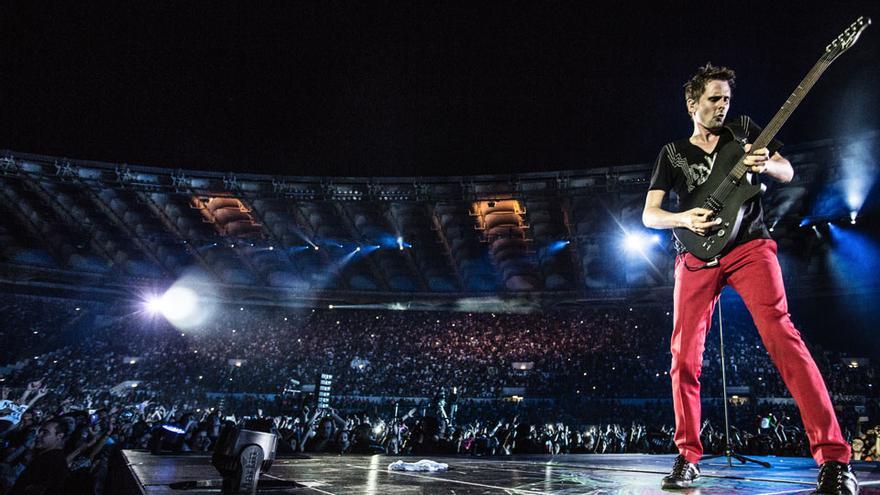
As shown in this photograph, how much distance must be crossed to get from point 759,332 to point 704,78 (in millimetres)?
1315

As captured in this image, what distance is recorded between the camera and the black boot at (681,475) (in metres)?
2.38

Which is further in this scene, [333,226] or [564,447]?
[333,226]

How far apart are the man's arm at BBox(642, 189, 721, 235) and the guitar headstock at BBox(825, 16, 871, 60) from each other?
810mm

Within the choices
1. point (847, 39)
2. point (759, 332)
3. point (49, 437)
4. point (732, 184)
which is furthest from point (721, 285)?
point (49, 437)

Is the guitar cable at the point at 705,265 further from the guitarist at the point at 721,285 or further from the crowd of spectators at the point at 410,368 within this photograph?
the crowd of spectators at the point at 410,368

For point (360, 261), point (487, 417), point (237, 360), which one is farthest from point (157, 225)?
point (487, 417)

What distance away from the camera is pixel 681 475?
7.89 feet

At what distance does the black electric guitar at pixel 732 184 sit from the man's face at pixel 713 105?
0.21 meters

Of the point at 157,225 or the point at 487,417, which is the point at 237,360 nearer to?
the point at 157,225

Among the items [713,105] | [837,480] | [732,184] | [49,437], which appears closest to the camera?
[837,480]

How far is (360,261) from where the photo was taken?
2598 cm

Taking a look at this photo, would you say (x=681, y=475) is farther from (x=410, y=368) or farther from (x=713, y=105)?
(x=410, y=368)

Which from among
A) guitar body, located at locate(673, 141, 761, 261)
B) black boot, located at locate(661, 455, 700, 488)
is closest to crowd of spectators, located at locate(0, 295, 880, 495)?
black boot, located at locate(661, 455, 700, 488)

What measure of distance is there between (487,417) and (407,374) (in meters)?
4.96
